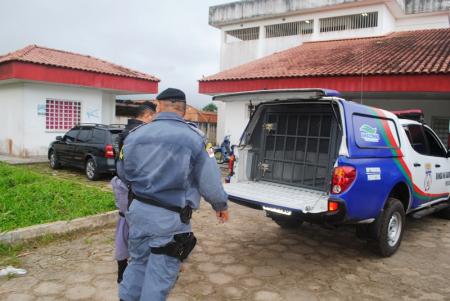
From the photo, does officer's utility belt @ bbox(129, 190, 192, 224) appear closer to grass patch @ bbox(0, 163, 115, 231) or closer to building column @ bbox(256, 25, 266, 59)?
grass patch @ bbox(0, 163, 115, 231)

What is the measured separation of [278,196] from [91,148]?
22.5 ft

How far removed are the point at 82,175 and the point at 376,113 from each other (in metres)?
8.59

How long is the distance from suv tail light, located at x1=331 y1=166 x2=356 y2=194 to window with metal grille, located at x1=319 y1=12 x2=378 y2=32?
15568 millimetres

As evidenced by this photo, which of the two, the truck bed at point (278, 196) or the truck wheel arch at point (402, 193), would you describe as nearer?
the truck bed at point (278, 196)

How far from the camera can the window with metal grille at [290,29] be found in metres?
19.4

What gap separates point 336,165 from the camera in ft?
13.6

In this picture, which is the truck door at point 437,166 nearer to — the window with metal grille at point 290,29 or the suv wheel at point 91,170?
the suv wheel at point 91,170

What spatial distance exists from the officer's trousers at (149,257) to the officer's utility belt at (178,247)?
1.1 inches

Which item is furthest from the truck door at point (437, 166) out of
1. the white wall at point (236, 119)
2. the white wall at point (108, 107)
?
the white wall at point (108, 107)

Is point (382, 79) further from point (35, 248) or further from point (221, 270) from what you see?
point (35, 248)

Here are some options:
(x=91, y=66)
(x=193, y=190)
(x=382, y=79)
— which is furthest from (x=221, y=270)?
(x=91, y=66)

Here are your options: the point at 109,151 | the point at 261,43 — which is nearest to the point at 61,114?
the point at 109,151

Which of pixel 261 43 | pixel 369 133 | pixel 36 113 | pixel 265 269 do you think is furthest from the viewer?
pixel 261 43

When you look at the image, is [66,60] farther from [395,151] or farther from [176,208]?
[176,208]
